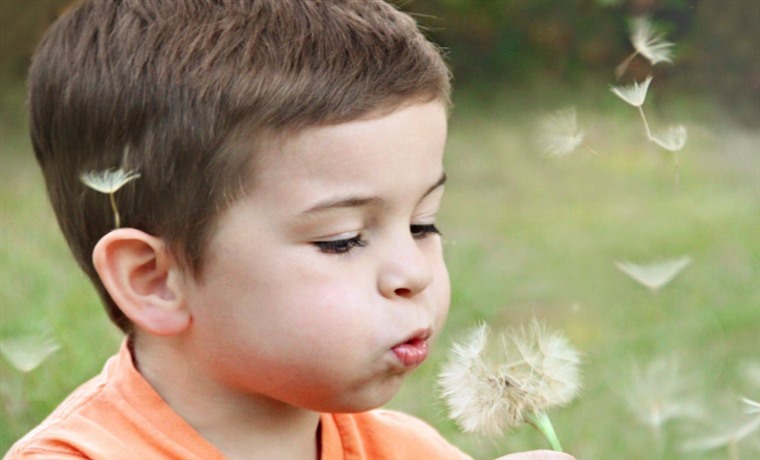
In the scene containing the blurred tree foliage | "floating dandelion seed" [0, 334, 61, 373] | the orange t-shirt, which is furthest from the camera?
the blurred tree foliage

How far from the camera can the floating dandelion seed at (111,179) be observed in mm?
1809

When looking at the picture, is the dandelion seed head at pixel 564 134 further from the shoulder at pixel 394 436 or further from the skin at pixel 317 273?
the shoulder at pixel 394 436

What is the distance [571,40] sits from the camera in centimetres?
652

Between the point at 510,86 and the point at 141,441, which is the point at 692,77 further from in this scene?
the point at 141,441

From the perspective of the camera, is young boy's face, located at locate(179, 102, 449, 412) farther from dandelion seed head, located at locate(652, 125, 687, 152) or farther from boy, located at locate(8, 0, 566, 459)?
dandelion seed head, located at locate(652, 125, 687, 152)

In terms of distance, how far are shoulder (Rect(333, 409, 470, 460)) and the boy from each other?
16cm

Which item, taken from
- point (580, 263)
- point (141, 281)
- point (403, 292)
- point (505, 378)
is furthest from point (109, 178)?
point (580, 263)

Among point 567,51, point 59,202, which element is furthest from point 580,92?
point 59,202

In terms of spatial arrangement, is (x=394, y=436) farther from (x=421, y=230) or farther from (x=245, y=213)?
(x=245, y=213)

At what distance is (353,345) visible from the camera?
174 centimetres

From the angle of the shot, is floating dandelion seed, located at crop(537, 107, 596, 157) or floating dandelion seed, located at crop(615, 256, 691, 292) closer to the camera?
floating dandelion seed, located at crop(537, 107, 596, 157)

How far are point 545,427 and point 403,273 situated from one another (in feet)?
0.86

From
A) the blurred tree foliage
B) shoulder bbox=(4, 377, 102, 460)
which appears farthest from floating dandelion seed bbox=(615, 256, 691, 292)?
the blurred tree foliage

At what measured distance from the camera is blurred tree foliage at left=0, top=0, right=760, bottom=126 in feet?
19.0
